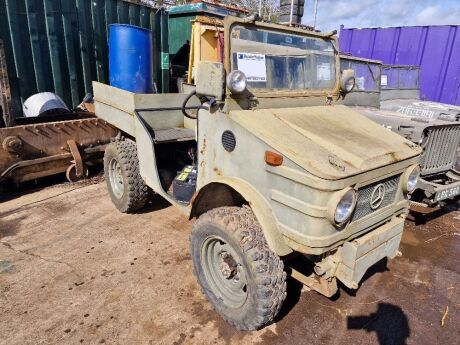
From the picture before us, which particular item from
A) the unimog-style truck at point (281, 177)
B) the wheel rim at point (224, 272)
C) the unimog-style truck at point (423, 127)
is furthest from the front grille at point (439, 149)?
the wheel rim at point (224, 272)

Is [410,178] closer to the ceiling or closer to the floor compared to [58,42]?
closer to the floor

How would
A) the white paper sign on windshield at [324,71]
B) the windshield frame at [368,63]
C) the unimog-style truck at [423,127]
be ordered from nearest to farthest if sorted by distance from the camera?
the white paper sign on windshield at [324,71], the unimog-style truck at [423,127], the windshield frame at [368,63]

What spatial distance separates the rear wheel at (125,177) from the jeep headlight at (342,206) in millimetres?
2501

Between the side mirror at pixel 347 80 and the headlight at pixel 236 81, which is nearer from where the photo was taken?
the headlight at pixel 236 81

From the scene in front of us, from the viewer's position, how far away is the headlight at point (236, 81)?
2.38m

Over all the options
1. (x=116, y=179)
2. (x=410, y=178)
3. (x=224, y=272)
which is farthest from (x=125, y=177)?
(x=410, y=178)

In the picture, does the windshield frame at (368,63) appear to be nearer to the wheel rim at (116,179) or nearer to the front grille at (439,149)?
the front grille at (439,149)

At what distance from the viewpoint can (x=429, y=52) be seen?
8.07 meters

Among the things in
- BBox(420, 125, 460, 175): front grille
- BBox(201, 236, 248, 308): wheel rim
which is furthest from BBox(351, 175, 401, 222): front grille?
BBox(420, 125, 460, 175): front grille

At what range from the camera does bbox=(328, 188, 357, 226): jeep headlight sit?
6.50 ft

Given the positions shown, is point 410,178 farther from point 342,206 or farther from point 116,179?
point 116,179

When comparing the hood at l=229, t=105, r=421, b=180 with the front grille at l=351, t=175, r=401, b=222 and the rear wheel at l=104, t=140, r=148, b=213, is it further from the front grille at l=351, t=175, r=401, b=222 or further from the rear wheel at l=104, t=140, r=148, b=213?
the rear wheel at l=104, t=140, r=148, b=213

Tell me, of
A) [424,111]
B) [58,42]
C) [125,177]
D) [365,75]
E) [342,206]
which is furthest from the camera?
[58,42]

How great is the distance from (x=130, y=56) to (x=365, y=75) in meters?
3.64
